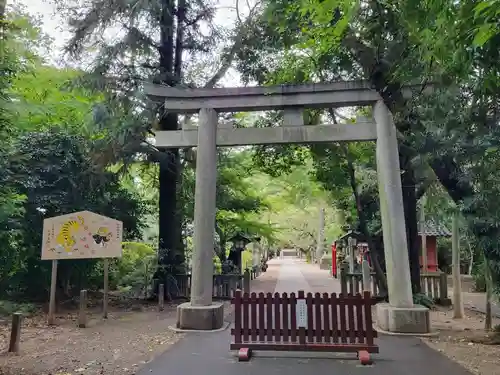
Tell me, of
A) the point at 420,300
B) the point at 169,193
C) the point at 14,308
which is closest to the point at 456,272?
the point at 420,300

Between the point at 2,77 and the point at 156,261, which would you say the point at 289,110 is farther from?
the point at 156,261

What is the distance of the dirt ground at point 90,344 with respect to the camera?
5441 mm

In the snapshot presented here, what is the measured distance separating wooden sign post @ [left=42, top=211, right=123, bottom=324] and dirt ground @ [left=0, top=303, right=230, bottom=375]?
0.76 m

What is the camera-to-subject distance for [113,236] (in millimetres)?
9797

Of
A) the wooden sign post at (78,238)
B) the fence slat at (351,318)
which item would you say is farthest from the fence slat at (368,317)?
the wooden sign post at (78,238)

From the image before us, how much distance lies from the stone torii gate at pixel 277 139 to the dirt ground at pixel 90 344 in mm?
1106

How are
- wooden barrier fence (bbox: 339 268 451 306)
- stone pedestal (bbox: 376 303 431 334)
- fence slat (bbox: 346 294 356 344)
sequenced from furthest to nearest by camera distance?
wooden barrier fence (bbox: 339 268 451 306)
stone pedestal (bbox: 376 303 431 334)
fence slat (bbox: 346 294 356 344)

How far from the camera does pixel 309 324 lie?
5926 mm

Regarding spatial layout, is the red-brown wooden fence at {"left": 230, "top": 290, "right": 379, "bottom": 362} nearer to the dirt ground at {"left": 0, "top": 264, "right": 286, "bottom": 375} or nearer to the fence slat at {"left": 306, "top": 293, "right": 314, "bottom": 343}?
the fence slat at {"left": 306, "top": 293, "right": 314, "bottom": 343}

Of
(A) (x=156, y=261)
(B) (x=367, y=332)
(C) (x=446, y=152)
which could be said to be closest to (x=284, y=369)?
(B) (x=367, y=332)

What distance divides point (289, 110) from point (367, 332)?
4.66 meters

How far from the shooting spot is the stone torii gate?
7758 millimetres

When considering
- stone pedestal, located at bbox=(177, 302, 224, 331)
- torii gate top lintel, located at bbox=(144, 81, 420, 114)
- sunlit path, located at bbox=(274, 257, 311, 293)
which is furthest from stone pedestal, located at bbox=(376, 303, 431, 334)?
sunlit path, located at bbox=(274, 257, 311, 293)

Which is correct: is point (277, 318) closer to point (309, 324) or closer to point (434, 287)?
point (309, 324)
